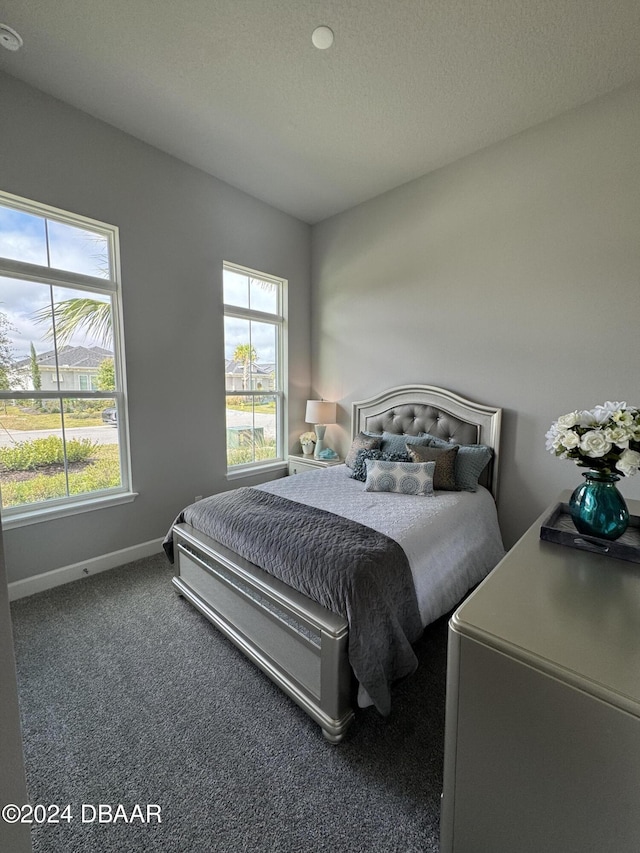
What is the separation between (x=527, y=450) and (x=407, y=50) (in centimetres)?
255

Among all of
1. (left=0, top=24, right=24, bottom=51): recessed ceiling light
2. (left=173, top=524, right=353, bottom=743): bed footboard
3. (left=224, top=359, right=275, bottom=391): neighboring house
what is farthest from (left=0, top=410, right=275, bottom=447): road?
(left=0, top=24, right=24, bottom=51): recessed ceiling light

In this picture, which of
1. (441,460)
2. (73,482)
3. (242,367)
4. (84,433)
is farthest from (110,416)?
(441,460)

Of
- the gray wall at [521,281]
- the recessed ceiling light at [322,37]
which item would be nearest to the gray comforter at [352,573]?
the gray wall at [521,281]

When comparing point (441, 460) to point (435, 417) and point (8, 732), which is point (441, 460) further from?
point (8, 732)

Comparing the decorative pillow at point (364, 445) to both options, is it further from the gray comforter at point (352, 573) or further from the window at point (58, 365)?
the window at point (58, 365)

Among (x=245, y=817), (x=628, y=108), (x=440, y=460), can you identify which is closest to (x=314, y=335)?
(x=440, y=460)

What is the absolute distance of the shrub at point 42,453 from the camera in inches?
90.3

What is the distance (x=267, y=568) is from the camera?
5.52 feet

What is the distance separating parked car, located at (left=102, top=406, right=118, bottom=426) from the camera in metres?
2.69

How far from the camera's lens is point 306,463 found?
371cm

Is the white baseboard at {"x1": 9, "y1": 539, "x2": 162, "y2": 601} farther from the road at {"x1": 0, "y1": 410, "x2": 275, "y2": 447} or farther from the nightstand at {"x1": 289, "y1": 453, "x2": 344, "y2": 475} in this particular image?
the nightstand at {"x1": 289, "y1": 453, "x2": 344, "y2": 475}

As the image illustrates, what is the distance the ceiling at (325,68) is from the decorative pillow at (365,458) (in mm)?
2316

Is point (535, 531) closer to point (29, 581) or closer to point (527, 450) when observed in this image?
point (527, 450)

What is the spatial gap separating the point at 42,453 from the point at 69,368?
608 millimetres
